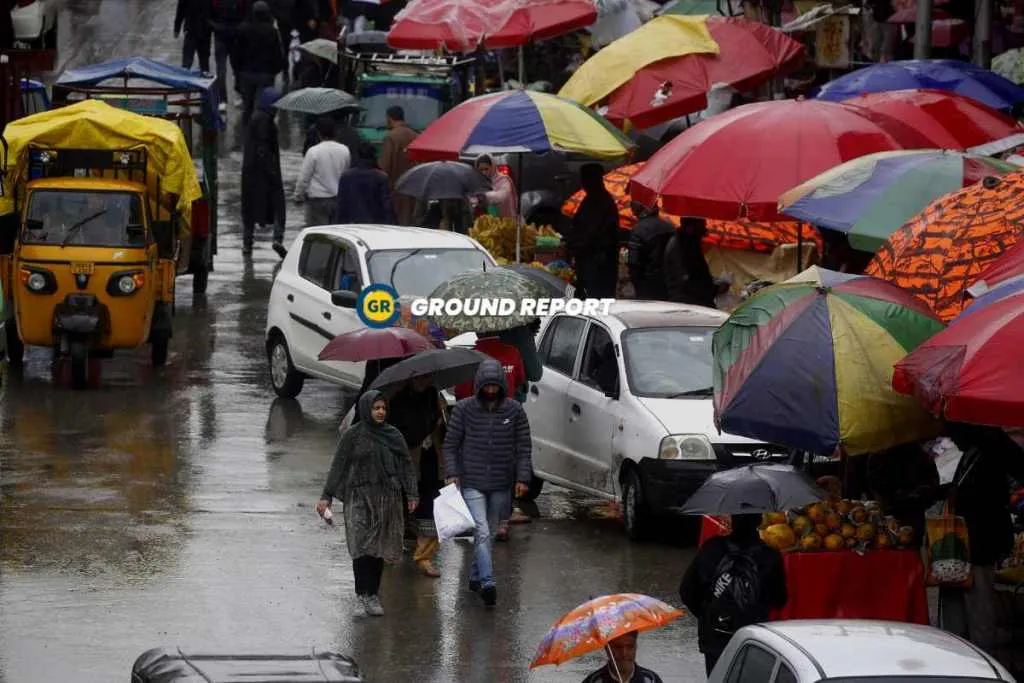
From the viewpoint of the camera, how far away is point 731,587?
1009cm

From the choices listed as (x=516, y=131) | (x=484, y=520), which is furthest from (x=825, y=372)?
(x=516, y=131)

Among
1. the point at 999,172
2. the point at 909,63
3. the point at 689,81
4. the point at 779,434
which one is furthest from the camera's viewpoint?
the point at 689,81

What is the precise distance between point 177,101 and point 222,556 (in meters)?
13.3

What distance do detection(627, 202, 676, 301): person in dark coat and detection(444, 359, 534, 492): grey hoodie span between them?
5.90m

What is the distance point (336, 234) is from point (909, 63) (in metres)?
6.37

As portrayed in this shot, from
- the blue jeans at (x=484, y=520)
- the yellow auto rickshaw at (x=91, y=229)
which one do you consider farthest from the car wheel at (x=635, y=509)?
the yellow auto rickshaw at (x=91, y=229)

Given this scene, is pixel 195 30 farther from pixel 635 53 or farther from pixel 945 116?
pixel 945 116

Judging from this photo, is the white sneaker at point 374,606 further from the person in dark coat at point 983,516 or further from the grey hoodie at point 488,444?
the person in dark coat at point 983,516

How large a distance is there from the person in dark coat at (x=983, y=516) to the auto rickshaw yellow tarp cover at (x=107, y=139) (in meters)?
12.8

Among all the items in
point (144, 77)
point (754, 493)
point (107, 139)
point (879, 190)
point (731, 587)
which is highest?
point (144, 77)

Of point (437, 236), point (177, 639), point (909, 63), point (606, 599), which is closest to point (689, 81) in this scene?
point (909, 63)

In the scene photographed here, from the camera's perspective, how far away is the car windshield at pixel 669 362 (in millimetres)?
15672

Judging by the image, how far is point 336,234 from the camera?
65.6 feet

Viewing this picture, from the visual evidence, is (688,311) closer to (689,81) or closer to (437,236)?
(437,236)
